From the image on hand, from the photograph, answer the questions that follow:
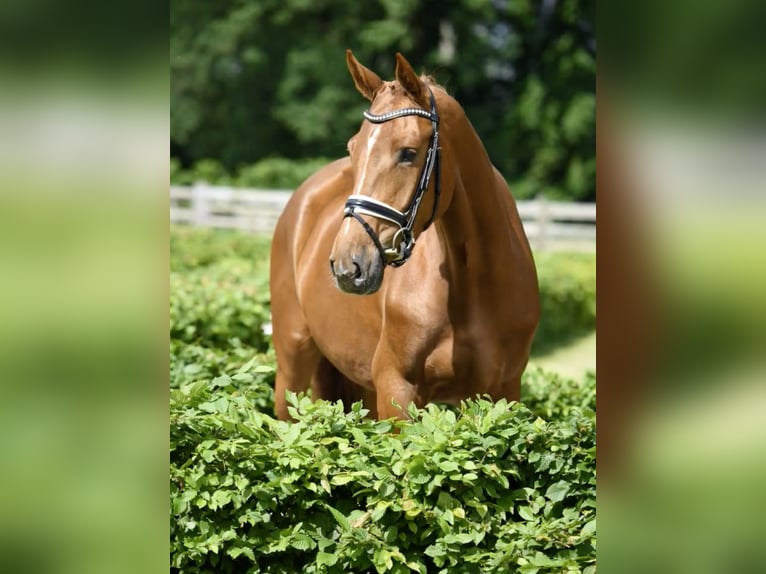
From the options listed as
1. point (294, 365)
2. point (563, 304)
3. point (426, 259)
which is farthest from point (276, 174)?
point (426, 259)

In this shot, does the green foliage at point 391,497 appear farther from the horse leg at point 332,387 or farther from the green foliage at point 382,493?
the horse leg at point 332,387

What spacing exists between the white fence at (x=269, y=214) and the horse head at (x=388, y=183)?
460 inches

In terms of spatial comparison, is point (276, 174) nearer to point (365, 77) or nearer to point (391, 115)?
point (365, 77)

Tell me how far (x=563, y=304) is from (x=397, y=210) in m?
8.33

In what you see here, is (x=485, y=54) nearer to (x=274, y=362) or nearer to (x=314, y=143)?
(x=314, y=143)

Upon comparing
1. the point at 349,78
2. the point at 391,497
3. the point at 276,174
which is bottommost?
the point at 276,174

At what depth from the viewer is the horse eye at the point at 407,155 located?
2.96 m

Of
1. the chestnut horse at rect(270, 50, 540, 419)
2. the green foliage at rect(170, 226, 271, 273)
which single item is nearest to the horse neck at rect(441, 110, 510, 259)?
the chestnut horse at rect(270, 50, 540, 419)

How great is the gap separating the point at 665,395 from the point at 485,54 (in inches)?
770

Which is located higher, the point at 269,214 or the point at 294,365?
the point at 294,365

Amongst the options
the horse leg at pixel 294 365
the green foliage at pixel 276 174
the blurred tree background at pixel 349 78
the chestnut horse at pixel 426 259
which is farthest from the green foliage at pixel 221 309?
the blurred tree background at pixel 349 78

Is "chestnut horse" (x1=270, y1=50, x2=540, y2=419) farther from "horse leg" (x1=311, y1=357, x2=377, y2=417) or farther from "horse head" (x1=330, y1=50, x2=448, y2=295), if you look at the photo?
"horse leg" (x1=311, y1=357, x2=377, y2=417)

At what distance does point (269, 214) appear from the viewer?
678 inches

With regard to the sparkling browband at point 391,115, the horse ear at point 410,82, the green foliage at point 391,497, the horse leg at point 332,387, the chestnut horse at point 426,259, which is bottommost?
the horse leg at point 332,387
